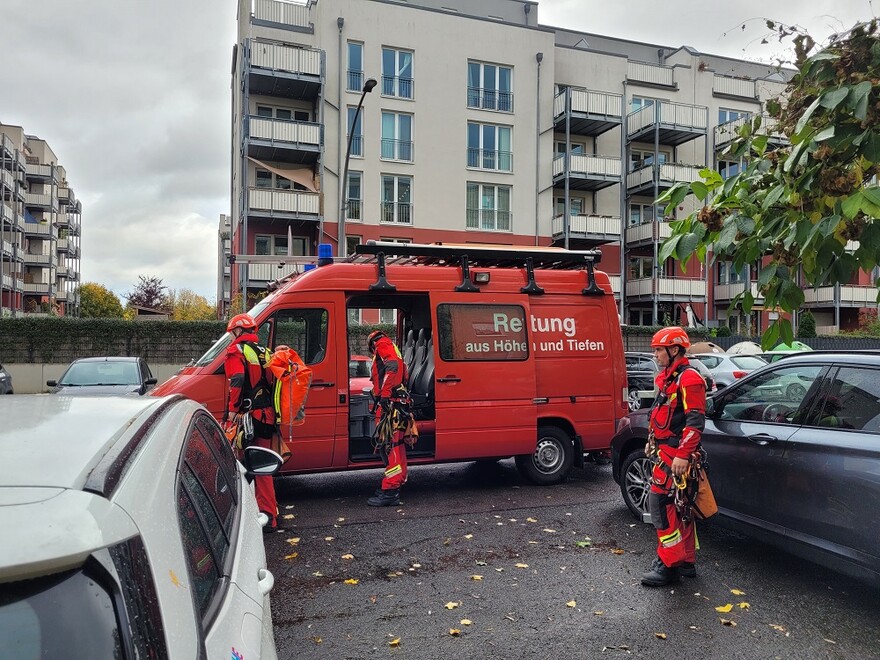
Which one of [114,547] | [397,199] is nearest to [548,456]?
[114,547]

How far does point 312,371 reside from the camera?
6.91 m

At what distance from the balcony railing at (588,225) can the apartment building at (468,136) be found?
0.23 ft

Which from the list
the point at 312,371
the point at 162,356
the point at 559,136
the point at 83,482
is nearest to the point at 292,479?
the point at 312,371

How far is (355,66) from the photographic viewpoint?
2856 cm

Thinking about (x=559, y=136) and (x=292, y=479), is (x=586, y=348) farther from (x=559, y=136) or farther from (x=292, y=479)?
(x=559, y=136)

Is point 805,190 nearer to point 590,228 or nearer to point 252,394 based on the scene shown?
point 252,394

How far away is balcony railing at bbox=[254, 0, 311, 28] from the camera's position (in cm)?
2742

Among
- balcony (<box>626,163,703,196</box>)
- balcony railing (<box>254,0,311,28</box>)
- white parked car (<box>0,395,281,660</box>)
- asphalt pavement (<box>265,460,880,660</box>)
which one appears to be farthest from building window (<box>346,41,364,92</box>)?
white parked car (<box>0,395,281,660</box>)

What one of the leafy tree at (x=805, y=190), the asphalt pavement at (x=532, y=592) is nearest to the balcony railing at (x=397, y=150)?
the asphalt pavement at (x=532, y=592)

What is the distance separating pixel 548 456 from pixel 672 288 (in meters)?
26.5

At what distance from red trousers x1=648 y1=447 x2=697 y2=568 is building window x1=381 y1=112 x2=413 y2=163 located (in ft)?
85.3

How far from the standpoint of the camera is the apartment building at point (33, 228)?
5388cm

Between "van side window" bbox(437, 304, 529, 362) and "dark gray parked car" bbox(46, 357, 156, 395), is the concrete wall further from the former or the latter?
"van side window" bbox(437, 304, 529, 362)

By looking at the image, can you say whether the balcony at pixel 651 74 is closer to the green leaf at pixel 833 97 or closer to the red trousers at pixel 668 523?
the red trousers at pixel 668 523
